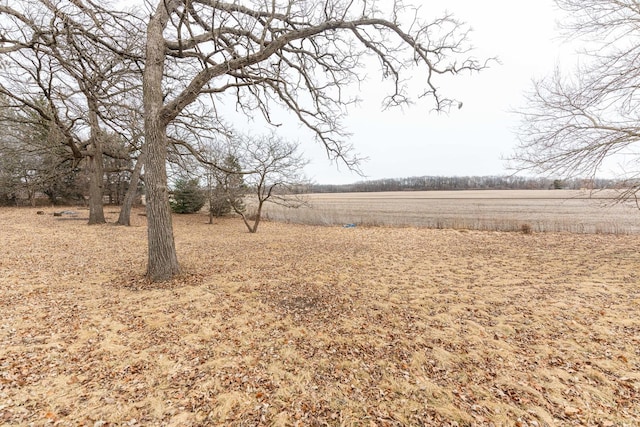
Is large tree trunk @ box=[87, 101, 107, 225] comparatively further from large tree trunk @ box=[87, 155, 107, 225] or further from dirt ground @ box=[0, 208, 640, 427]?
dirt ground @ box=[0, 208, 640, 427]

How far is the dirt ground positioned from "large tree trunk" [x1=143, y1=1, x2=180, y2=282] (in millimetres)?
620

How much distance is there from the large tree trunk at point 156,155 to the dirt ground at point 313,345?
24.4 inches

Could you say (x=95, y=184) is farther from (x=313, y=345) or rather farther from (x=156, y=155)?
(x=313, y=345)

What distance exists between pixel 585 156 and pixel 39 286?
12.3 m

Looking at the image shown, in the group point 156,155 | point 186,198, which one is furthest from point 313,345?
point 186,198

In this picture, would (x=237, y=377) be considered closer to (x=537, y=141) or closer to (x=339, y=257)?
(x=339, y=257)

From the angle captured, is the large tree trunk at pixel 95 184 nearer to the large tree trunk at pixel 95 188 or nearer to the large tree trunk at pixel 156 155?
the large tree trunk at pixel 95 188

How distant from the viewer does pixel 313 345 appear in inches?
124

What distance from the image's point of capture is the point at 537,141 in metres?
7.31

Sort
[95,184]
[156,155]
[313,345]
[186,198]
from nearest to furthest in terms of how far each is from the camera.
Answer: [313,345], [156,155], [95,184], [186,198]

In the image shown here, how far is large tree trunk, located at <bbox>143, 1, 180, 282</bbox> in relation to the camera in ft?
15.1

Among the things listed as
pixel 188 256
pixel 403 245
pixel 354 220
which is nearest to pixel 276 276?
pixel 188 256

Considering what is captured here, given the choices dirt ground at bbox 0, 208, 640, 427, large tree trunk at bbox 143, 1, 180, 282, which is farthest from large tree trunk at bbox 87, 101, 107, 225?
large tree trunk at bbox 143, 1, 180, 282

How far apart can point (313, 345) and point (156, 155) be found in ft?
13.5
